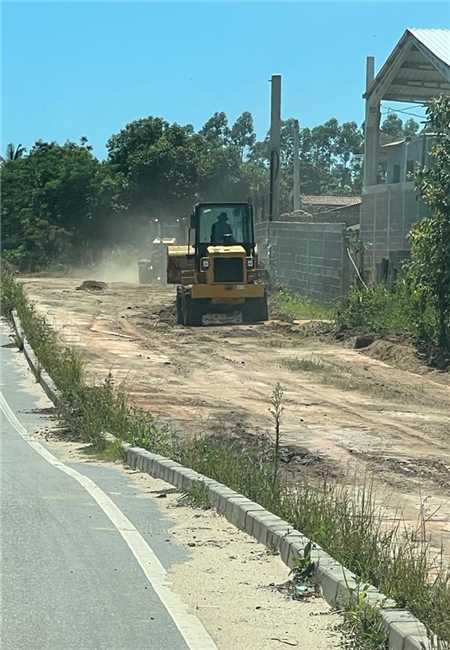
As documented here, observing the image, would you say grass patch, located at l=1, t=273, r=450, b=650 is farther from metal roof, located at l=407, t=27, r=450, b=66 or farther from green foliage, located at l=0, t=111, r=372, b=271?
green foliage, located at l=0, t=111, r=372, b=271

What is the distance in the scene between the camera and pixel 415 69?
3631cm

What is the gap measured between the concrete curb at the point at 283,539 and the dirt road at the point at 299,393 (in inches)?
51.4

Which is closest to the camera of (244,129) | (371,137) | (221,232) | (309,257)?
(221,232)

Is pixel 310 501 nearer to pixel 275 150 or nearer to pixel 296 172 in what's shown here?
pixel 275 150

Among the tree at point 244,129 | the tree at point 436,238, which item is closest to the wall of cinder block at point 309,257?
the tree at point 436,238

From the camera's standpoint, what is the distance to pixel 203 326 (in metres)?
30.1

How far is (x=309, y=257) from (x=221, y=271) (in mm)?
7034

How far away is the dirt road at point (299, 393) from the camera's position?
12.0 metres

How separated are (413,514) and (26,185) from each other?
211ft

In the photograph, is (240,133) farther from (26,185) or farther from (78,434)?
(78,434)

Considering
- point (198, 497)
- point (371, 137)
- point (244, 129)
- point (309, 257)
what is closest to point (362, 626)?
point (198, 497)

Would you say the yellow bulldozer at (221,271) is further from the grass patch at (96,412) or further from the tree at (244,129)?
the tree at (244,129)

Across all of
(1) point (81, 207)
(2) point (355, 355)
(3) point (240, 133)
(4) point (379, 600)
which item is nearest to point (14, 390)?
(2) point (355, 355)

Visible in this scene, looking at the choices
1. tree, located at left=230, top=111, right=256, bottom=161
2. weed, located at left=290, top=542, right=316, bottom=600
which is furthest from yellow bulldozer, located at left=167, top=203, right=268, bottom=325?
tree, located at left=230, top=111, right=256, bottom=161
